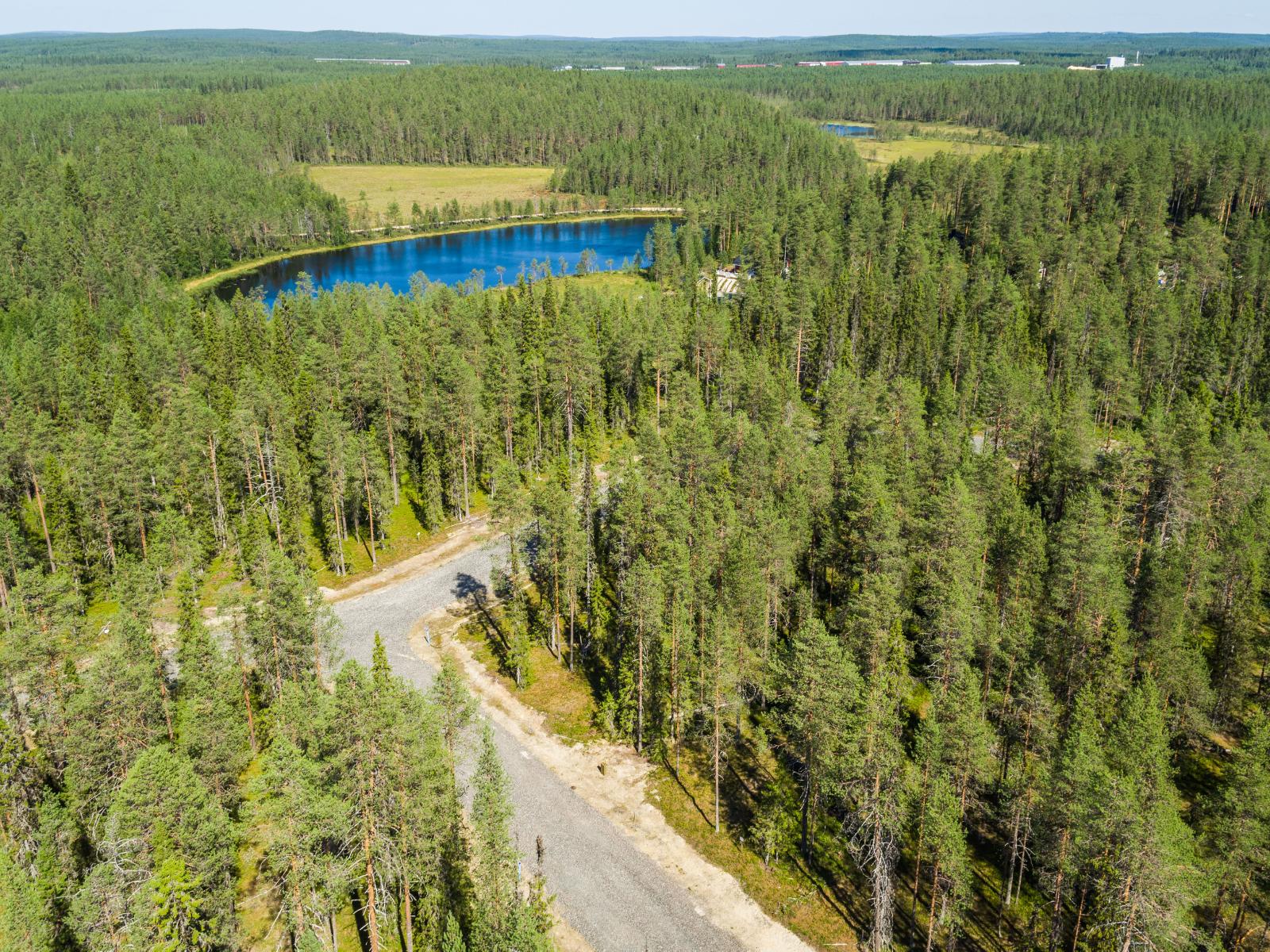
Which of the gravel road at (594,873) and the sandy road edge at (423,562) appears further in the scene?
the sandy road edge at (423,562)

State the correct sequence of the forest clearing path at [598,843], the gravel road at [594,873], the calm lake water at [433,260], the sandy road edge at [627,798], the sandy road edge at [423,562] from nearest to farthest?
the gravel road at [594,873] < the forest clearing path at [598,843] < the sandy road edge at [627,798] < the sandy road edge at [423,562] < the calm lake water at [433,260]

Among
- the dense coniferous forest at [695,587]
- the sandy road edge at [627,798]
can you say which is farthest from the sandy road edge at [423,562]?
the sandy road edge at [627,798]

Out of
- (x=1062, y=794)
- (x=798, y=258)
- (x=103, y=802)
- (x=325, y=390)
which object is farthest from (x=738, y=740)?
(x=798, y=258)

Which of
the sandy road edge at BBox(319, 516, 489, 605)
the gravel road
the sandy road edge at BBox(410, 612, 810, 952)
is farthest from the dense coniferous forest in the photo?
the sandy road edge at BBox(319, 516, 489, 605)

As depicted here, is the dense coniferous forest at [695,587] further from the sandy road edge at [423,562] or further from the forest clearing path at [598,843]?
the sandy road edge at [423,562]

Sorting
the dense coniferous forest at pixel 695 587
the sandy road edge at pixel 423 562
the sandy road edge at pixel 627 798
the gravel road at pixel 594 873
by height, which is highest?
the dense coniferous forest at pixel 695 587

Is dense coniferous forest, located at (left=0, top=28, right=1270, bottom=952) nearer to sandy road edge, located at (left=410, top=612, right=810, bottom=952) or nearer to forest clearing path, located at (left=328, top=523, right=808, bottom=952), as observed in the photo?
forest clearing path, located at (left=328, top=523, right=808, bottom=952)
